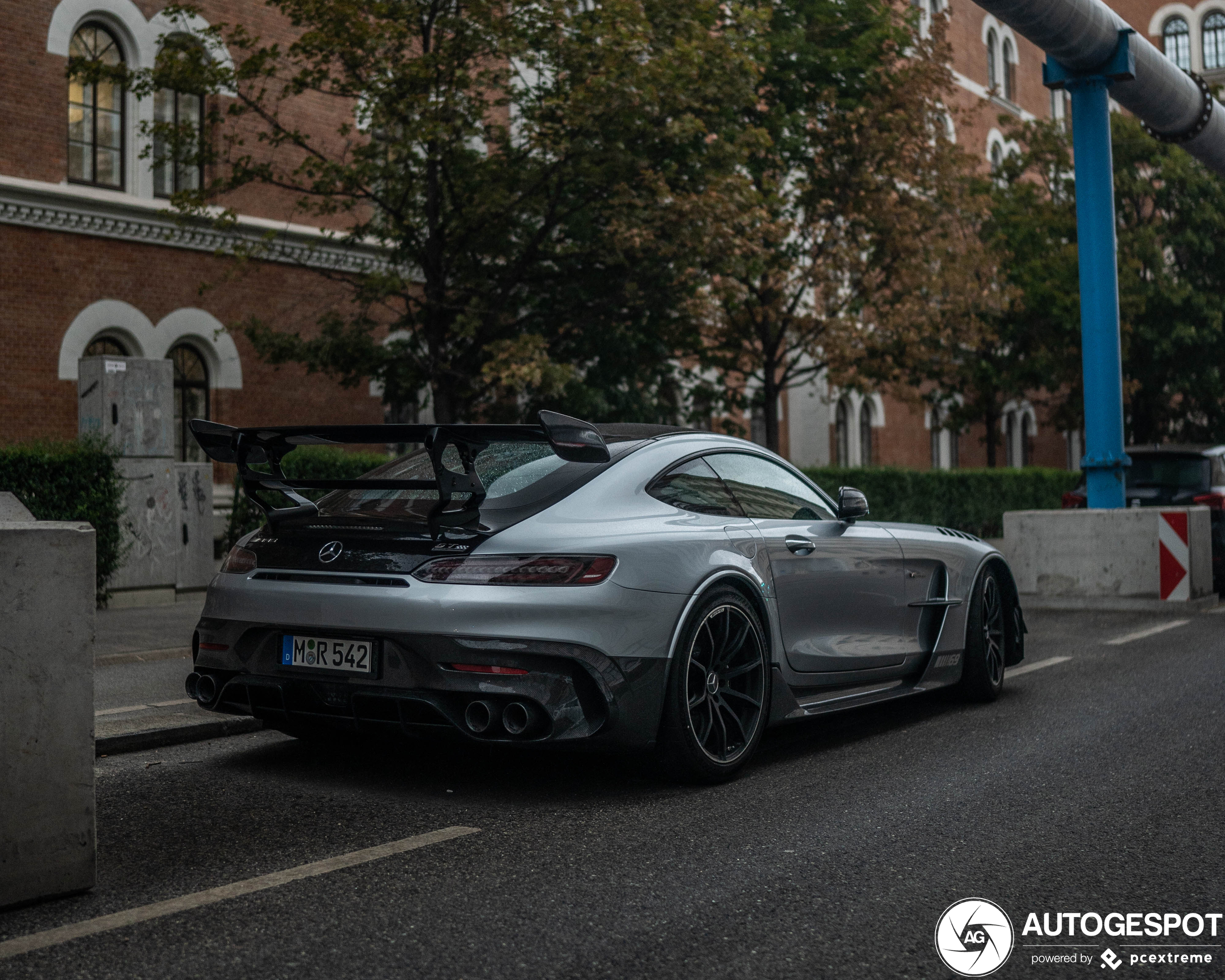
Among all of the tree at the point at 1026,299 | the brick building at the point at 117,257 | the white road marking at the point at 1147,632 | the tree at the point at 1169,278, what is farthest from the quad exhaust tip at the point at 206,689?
the tree at the point at 1169,278

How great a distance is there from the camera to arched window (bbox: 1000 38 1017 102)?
39847mm

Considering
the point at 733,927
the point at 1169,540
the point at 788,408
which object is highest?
the point at 788,408

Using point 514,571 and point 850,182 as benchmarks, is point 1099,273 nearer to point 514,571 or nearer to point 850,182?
point 850,182

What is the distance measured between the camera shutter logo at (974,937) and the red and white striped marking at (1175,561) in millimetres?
10066

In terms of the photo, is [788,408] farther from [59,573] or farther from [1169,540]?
[59,573]

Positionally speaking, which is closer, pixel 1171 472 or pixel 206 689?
pixel 206 689

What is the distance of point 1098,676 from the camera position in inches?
336

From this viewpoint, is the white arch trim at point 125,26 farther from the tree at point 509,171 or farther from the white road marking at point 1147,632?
the white road marking at point 1147,632

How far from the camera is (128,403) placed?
504 inches

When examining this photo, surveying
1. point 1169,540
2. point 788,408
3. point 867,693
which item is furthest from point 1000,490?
point 867,693

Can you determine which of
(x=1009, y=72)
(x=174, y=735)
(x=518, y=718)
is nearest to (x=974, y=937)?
(x=518, y=718)

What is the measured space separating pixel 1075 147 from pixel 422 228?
7344 mm

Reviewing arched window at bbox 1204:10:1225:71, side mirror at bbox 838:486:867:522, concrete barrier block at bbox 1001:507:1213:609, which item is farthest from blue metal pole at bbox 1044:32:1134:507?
arched window at bbox 1204:10:1225:71
